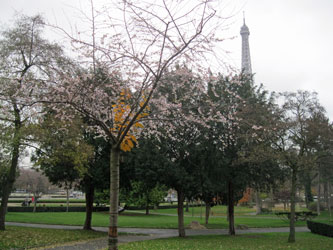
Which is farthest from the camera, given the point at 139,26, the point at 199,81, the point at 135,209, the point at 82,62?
the point at 135,209

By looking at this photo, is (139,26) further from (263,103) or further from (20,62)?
(263,103)

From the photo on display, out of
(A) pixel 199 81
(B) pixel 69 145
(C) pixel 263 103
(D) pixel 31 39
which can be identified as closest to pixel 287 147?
(C) pixel 263 103

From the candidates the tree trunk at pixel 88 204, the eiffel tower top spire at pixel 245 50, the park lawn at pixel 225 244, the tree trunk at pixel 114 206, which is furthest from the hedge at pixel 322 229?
the eiffel tower top spire at pixel 245 50

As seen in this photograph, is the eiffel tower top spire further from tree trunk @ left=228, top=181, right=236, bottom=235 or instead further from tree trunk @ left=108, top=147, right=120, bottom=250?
tree trunk @ left=108, top=147, right=120, bottom=250

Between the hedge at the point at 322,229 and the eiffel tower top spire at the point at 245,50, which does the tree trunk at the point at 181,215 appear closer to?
the hedge at the point at 322,229

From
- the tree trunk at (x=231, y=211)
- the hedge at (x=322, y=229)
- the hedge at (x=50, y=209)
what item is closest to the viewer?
the hedge at (x=322, y=229)

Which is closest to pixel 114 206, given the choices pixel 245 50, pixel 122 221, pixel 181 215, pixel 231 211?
pixel 181 215

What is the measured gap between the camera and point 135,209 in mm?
43469

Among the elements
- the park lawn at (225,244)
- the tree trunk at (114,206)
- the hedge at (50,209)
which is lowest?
the hedge at (50,209)

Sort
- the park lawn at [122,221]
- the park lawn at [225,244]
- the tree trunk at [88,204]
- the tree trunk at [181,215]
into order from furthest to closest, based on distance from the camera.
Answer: the park lawn at [122,221], the tree trunk at [88,204], the tree trunk at [181,215], the park lawn at [225,244]

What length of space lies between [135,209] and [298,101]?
3381cm

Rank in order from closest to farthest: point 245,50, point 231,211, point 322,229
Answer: point 231,211 → point 322,229 → point 245,50

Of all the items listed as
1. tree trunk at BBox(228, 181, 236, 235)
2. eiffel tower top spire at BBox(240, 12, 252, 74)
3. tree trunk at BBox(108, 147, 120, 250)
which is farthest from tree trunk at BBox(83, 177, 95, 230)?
eiffel tower top spire at BBox(240, 12, 252, 74)

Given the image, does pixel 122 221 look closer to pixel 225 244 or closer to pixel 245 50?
pixel 225 244
